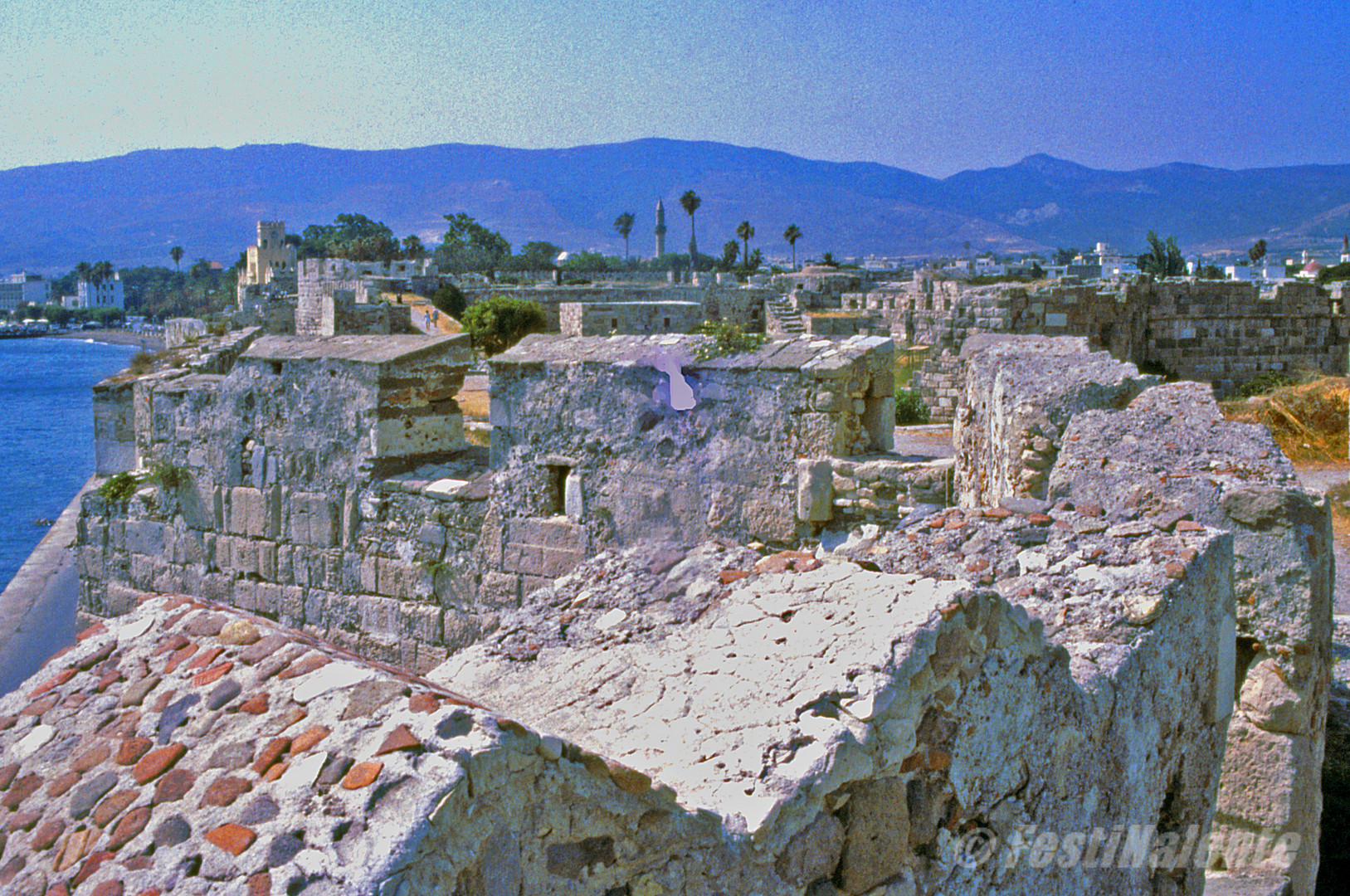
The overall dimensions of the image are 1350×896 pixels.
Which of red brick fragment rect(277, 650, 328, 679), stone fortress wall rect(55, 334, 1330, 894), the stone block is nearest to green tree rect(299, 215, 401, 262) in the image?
stone fortress wall rect(55, 334, 1330, 894)

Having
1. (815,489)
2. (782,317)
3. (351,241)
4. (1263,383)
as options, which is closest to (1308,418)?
(1263,383)

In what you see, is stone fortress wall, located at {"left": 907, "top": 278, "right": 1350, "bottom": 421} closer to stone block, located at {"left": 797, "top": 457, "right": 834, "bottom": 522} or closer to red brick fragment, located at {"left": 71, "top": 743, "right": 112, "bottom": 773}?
stone block, located at {"left": 797, "top": 457, "right": 834, "bottom": 522}

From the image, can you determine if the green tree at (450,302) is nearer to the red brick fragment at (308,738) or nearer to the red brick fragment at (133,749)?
the red brick fragment at (133,749)

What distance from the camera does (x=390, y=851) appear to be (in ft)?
6.30

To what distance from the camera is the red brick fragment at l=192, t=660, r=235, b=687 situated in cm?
249

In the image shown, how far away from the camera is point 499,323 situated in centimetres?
3136

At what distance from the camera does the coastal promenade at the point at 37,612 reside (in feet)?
28.2

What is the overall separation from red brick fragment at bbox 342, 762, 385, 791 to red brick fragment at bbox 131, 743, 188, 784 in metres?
0.49

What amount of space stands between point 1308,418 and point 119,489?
1506cm

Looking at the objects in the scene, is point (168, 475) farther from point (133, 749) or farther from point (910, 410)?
point (910, 410)

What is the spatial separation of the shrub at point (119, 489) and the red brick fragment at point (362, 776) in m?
6.77

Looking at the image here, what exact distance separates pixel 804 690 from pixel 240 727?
1.32 meters

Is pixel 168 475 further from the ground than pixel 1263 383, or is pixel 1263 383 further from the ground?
pixel 168 475

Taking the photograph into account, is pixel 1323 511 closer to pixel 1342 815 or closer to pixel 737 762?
pixel 1342 815
